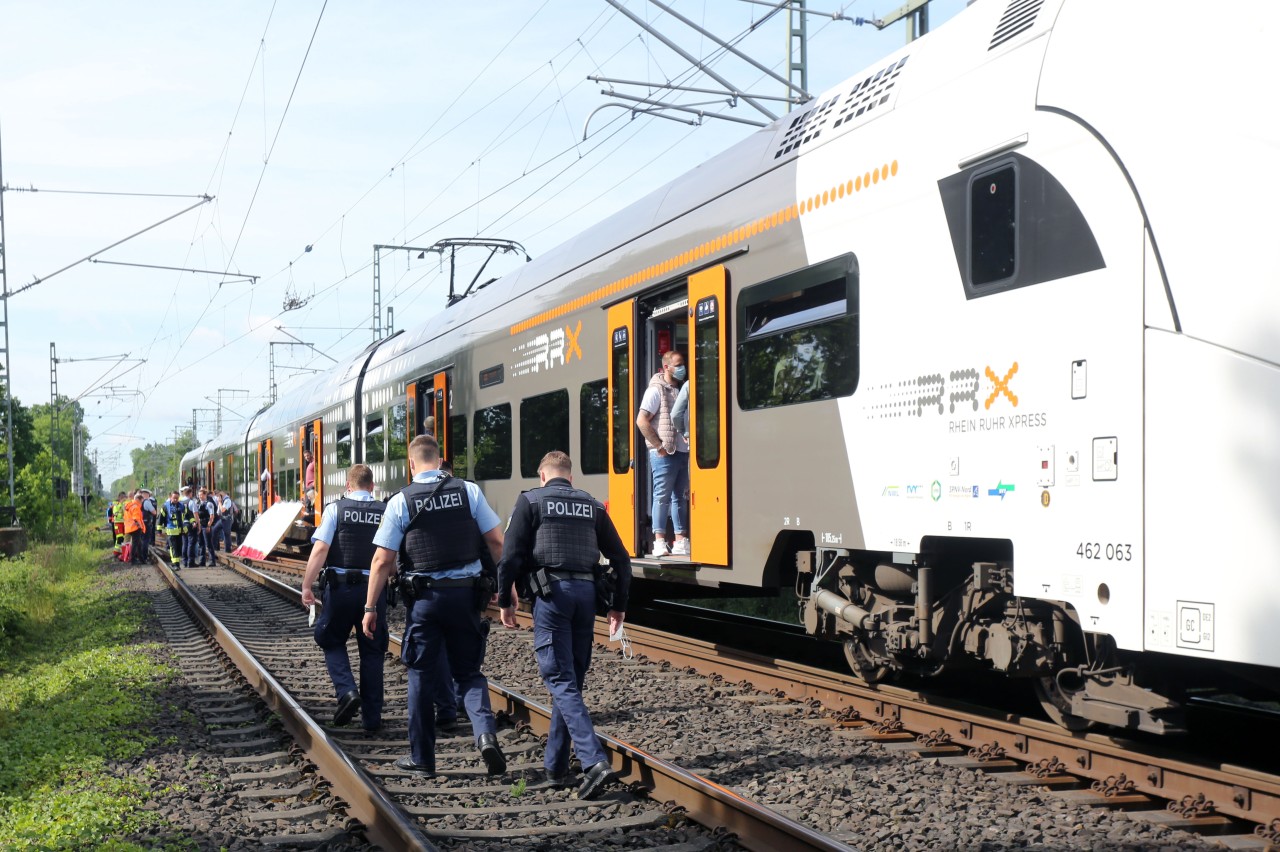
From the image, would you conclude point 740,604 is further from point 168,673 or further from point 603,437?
point 168,673

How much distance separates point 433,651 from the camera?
6934 millimetres

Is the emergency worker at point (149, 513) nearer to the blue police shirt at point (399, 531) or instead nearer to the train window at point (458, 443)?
the train window at point (458, 443)

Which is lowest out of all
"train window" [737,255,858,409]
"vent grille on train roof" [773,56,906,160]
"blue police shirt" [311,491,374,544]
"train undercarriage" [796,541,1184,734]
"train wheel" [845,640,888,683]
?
"train wheel" [845,640,888,683]

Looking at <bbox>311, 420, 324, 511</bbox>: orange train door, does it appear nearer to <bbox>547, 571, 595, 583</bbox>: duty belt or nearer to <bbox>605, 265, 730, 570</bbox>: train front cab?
<bbox>605, 265, 730, 570</bbox>: train front cab

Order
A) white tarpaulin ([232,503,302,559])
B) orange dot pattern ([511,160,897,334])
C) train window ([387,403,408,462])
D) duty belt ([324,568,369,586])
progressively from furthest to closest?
train window ([387,403,408,462]) → white tarpaulin ([232,503,302,559]) → duty belt ([324,568,369,586]) → orange dot pattern ([511,160,897,334])

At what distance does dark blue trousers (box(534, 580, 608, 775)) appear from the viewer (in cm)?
658

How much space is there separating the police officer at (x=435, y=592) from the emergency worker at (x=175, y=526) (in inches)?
814

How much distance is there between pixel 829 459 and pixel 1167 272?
109 inches

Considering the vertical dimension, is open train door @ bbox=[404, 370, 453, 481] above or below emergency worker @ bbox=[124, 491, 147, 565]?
above

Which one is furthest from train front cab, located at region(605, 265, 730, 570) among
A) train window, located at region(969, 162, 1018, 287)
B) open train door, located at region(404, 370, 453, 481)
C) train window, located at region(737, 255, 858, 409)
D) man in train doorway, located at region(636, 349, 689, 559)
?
open train door, located at region(404, 370, 453, 481)

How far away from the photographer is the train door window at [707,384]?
9367mm

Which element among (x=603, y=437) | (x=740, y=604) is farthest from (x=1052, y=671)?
(x=740, y=604)

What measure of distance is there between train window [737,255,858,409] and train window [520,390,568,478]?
3.68 meters

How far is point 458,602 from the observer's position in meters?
6.96
